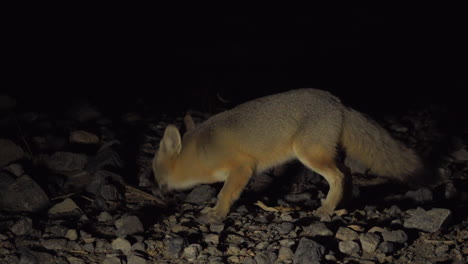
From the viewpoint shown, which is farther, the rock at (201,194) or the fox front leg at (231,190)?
the rock at (201,194)

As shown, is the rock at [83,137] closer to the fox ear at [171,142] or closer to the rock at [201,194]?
the fox ear at [171,142]

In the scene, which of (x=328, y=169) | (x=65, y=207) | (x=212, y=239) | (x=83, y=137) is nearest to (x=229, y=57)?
(x=83, y=137)

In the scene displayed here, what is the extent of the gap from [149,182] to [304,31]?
12.1m

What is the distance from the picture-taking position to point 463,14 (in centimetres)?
2036

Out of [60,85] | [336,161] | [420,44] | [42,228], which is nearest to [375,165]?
[336,161]

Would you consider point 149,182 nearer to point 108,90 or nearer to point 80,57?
point 108,90

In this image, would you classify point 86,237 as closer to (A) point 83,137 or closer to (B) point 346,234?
(B) point 346,234

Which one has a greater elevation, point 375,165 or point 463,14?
point 463,14

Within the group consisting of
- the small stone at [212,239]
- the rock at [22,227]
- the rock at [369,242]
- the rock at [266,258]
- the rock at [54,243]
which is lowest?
the rock at [22,227]

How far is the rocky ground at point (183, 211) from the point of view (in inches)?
199

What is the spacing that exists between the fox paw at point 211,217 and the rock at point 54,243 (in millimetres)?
1523

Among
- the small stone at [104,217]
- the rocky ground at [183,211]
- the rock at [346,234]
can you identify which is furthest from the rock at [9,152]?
the rock at [346,234]

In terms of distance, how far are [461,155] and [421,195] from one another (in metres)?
2.09

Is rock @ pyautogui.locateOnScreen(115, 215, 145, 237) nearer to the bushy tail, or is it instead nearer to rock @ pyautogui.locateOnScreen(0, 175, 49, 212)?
rock @ pyautogui.locateOnScreen(0, 175, 49, 212)
